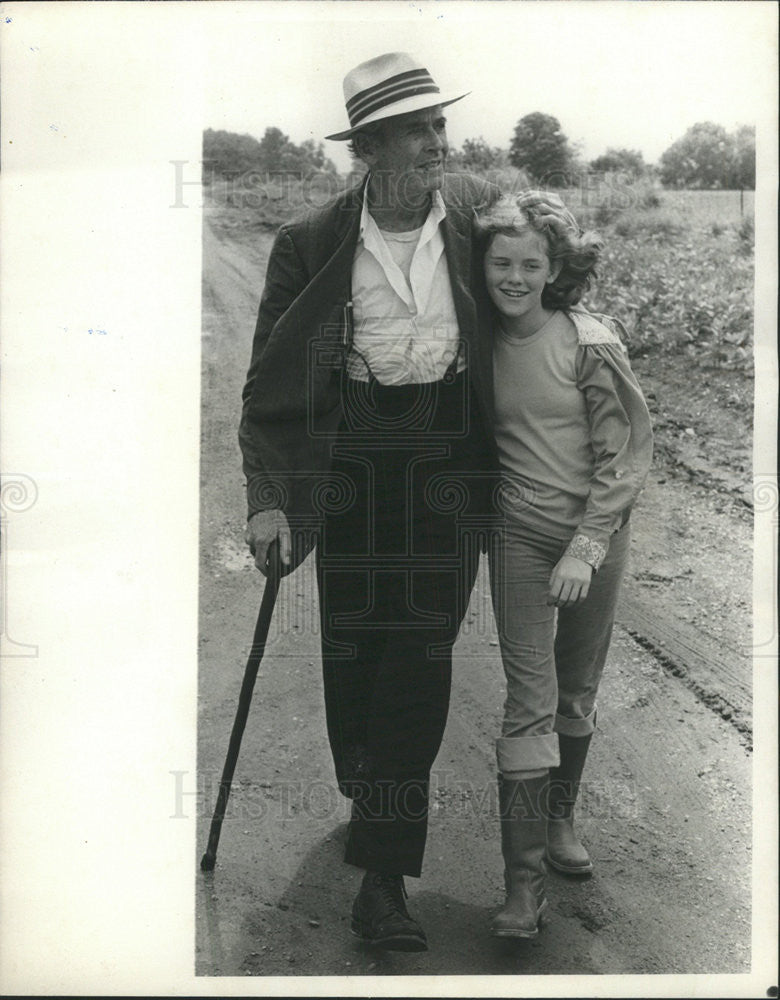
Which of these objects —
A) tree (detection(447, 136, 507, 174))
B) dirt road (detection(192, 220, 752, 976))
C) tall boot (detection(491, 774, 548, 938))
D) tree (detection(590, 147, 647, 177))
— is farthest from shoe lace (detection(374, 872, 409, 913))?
tree (detection(590, 147, 647, 177))

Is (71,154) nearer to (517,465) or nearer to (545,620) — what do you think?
(517,465)

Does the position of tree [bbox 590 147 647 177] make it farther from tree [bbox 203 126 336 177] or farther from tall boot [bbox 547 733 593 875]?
tall boot [bbox 547 733 593 875]

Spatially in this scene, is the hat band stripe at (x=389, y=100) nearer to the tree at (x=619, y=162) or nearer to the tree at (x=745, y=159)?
the tree at (x=619, y=162)

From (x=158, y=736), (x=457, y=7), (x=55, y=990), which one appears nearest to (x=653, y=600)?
(x=158, y=736)

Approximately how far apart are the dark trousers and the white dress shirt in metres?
0.06

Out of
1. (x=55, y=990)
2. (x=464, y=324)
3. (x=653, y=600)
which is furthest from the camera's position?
(x=653, y=600)

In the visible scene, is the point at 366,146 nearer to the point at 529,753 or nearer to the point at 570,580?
the point at 570,580

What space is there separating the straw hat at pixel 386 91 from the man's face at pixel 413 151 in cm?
3

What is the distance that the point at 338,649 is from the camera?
3322 mm

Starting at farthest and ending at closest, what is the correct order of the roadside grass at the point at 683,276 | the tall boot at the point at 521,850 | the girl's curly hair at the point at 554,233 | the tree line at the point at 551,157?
the roadside grass at the point at 683,276 < the tree line at the point at 551,157 < the tall boot at the point at 521,850 < the girl's curly hair at the point at 554,233

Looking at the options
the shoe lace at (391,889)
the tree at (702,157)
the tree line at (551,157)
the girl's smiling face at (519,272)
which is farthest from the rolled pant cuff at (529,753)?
the tree at (702,157)

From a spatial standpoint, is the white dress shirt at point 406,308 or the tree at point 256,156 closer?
the white dress shirt at point 406,308

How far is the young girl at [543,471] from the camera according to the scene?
3.00m

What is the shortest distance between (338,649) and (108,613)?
0.66m
